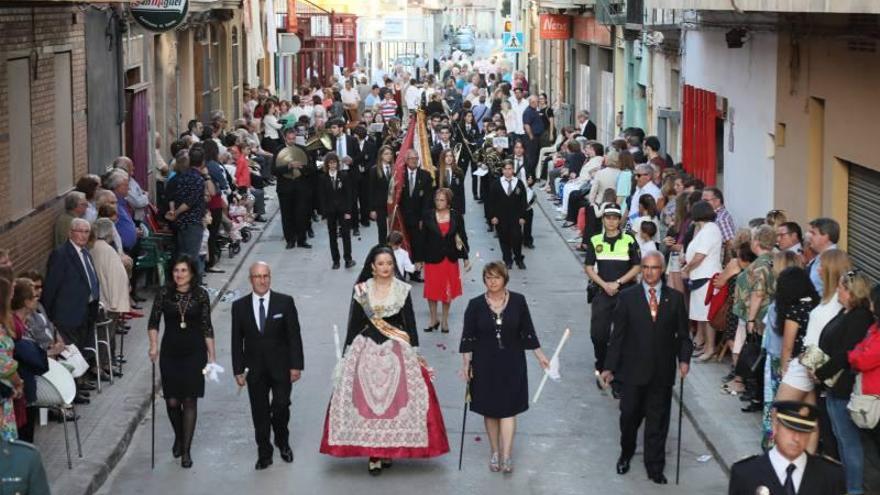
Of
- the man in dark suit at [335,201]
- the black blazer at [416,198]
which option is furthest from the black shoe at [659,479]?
the man in dark suit at [335,201]

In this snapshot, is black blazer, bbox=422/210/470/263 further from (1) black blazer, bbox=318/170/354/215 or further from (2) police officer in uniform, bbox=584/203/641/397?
(1) black blazer, bbox=318/170/354/215

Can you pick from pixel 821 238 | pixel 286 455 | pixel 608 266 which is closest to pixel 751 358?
pixel 608 266

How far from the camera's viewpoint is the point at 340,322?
803 inches

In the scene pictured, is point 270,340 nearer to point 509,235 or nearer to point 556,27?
point 509,235

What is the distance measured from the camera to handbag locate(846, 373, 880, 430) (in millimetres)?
11445

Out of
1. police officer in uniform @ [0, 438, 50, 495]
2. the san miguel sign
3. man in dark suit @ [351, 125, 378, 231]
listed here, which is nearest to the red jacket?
police officer in uniform @ [0, 438, 50, 495]

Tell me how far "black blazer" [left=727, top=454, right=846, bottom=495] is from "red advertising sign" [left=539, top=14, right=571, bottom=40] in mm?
37964

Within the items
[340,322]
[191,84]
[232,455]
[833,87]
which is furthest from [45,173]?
[191,84]

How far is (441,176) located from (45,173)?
569 cm

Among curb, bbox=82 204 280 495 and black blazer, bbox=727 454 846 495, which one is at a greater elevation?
black blazer, bbox=727 454 846 495

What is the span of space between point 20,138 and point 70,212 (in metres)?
1.54

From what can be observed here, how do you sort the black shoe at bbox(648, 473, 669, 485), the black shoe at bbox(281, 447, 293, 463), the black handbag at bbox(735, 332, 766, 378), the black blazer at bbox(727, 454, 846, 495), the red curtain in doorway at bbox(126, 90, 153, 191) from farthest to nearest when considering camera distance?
the red curtain in doorway at bbox(126, 90, 153, 191)
the black handbag at bbox(735, 332, 766, 378)
the black shoe at bbox(281, 447, 293, 463)
the black shoe at bbox(648, 473, 669, 485)
the black blazer at bbox(727, 454, 846, 495)

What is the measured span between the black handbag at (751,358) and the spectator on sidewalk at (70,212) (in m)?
6.96

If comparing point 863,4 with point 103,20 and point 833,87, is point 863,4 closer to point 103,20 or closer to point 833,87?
point 833,87
